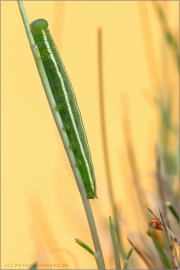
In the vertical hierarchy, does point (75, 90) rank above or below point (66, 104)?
below

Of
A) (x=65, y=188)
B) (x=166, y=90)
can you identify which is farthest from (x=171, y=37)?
(x=65, y=188)

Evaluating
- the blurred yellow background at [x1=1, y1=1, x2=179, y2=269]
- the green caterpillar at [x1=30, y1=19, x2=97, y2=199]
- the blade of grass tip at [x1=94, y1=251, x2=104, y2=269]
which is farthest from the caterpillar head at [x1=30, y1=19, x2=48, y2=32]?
the blurred yellow background at [x1=1, y1=1, x2=179, y2=269]

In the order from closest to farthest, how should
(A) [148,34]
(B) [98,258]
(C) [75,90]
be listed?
1. (B) [98,258]
2. (A) [148,34]
3. (C) [75,90]

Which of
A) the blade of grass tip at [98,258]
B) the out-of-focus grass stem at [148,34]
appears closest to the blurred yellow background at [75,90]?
the out-of-focus grass stem at [148,34]

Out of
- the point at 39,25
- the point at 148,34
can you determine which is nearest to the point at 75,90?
the point at 148,34

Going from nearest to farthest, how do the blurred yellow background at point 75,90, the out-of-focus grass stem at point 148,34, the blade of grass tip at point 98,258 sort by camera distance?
the blade of grass tip at point 98,258 → the out-of-focus grass stem at point 148,34 → the blurred yellow background at point 75,90

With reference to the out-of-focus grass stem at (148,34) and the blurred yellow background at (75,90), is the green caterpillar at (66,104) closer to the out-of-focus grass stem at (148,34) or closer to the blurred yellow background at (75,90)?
the out-of-focus grass stem at (148,34)

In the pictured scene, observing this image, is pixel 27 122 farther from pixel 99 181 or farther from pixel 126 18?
pixel 99 181

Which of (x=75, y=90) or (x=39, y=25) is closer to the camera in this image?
(x=39, y=25)

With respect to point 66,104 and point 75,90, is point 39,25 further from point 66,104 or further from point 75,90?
point 75,90
